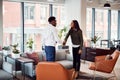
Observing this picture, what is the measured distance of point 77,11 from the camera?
30.1 feet

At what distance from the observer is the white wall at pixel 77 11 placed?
9.04 meters

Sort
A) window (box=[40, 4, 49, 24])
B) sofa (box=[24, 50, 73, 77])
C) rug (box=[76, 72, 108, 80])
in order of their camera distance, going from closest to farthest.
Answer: sofa (box=[24, 50, 73, 77]) < rug (box=[76, 72, 108, 80]) < window (box=[40, 4, 49, 24])

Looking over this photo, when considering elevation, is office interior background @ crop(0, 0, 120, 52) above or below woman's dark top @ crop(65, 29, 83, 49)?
above

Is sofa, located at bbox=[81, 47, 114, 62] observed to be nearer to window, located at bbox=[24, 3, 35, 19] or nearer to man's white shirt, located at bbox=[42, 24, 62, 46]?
window, located at bbox=[24, 3, 35, 19]

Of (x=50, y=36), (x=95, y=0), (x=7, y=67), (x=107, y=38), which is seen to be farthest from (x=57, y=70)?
(x=107, y=38)

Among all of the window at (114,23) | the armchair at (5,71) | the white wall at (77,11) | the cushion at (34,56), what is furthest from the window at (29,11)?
the window at (114,23)

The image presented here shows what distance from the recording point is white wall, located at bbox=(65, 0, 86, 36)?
29.7ft

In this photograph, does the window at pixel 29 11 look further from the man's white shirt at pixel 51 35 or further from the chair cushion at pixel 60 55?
the man's white shirt at pixel 51 35

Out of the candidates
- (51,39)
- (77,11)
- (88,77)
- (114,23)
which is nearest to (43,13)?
(77,11)

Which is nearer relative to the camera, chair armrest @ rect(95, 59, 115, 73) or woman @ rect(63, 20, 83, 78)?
chair armrest @ rect(95, 59, 115, 73)

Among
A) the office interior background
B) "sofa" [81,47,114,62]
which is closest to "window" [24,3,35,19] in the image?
the office interior background

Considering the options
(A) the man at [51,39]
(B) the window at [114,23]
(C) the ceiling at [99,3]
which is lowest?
(A) the man at [51,39]

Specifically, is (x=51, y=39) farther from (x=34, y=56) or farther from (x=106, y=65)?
(x=106, y=65)

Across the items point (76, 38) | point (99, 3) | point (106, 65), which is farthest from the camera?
point (99, 3)
